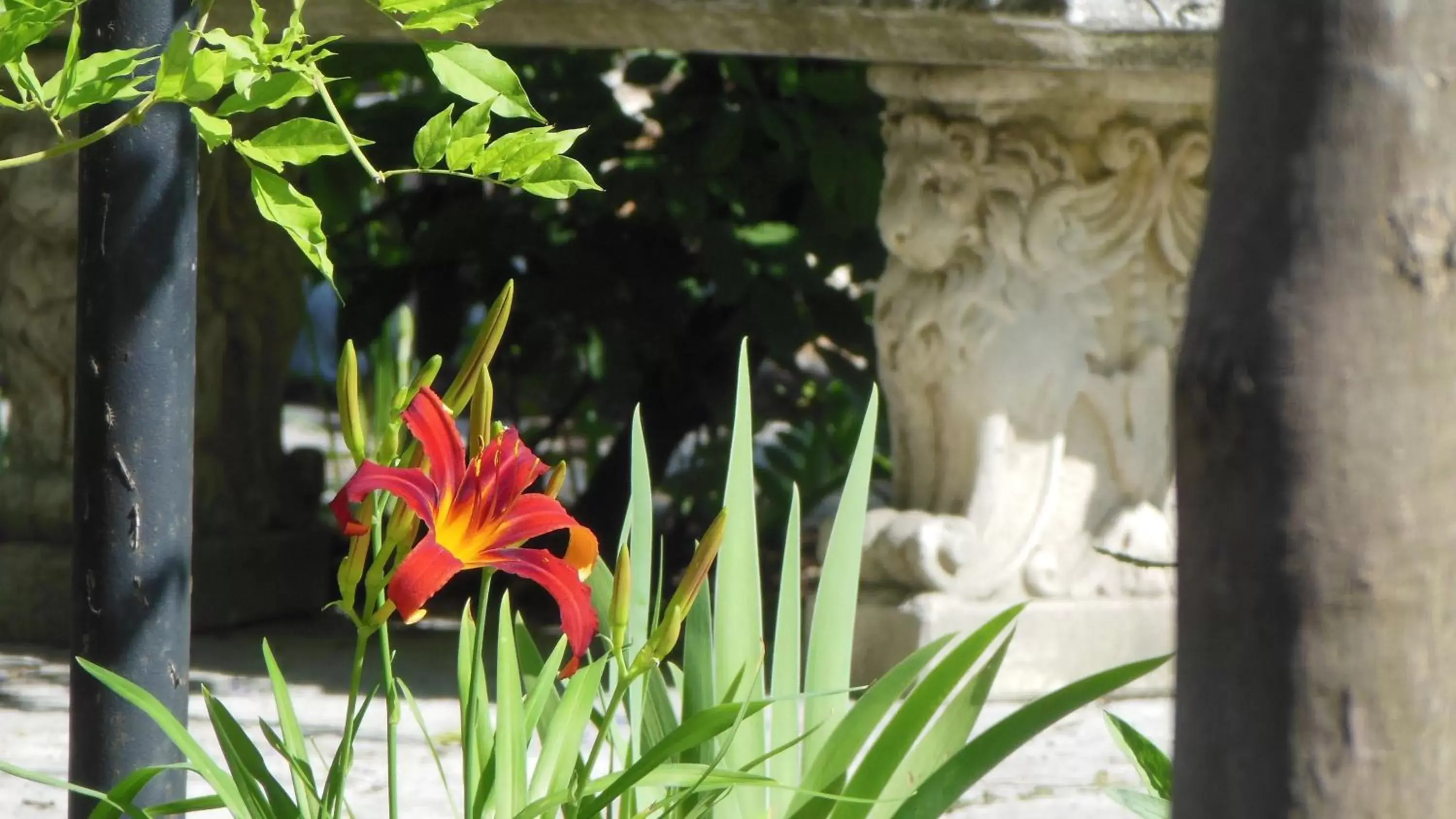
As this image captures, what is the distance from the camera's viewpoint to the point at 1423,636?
94 centimetres

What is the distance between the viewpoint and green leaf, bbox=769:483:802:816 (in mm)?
1696

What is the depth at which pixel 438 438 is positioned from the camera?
4.50 ft

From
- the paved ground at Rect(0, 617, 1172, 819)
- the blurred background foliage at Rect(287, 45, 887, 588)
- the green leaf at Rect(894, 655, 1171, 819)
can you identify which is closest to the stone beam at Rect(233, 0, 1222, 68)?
the blurred background foliage at Rect(287, 45, 887, 588)

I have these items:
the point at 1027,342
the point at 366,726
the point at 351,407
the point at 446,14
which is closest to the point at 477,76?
the point at 446,14

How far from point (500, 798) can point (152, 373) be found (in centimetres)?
46

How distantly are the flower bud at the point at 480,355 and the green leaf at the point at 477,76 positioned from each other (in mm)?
139

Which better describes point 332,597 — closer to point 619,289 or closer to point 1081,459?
point 619,289

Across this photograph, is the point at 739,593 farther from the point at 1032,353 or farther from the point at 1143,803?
the point at 1032,353

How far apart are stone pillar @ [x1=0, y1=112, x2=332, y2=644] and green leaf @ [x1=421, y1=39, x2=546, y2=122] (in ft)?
8.05

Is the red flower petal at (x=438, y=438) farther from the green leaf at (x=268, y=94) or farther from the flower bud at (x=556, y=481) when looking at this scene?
the green leaf at (x=268, y=94)

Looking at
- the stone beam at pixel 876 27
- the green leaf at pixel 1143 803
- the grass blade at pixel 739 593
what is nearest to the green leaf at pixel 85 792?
the grass blade at pixel 739 593

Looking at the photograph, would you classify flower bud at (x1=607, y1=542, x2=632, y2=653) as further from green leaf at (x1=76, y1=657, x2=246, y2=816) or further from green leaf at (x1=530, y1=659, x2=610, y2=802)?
green leaf at (x1=76, y1=657, x2=246, y2=816)

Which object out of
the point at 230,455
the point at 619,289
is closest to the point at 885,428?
the point at 619,289

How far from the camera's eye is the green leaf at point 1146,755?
1586 mm
